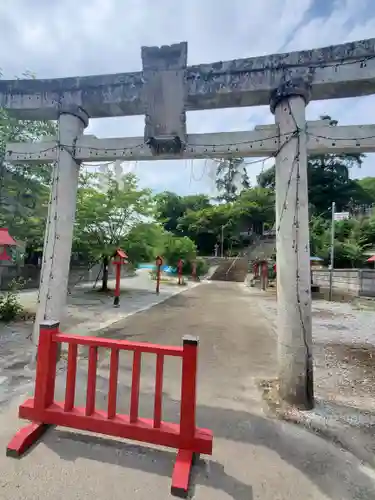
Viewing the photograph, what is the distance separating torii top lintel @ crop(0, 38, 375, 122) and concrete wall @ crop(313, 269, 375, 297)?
14.8m

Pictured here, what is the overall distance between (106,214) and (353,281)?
48.1 ft

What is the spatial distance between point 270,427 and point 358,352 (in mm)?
3974

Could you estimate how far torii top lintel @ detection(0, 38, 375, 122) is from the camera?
3.68 metres

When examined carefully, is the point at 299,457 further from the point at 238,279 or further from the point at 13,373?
Answer: the point at 238,279

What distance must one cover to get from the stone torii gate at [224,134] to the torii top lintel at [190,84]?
0.01m

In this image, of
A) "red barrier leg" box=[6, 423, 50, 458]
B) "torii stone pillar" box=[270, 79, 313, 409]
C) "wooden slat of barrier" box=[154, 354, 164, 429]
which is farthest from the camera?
"torii stone pillar" box=[270, 79, 313, 409]

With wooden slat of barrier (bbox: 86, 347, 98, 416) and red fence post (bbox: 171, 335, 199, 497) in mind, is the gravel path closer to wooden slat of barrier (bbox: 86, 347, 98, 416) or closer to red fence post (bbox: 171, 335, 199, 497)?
red fence post (bbox: 171, 335, 199, 497)

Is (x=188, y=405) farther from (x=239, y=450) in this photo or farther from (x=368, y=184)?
(x=368, y=184)

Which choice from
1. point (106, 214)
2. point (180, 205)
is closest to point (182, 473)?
point (106, 214)

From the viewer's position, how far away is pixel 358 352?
19.2 ft

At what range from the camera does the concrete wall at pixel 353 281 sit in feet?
51.9

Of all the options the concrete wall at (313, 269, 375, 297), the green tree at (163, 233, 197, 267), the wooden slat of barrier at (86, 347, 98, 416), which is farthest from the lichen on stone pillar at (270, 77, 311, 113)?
the green tree at (163, 233, 197, 267)

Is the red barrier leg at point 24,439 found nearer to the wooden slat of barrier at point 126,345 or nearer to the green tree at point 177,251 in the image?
the wooden slat of barrier at point 126,345

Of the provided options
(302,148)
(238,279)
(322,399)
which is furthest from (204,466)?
(238,279)
